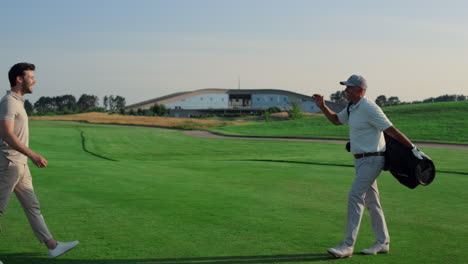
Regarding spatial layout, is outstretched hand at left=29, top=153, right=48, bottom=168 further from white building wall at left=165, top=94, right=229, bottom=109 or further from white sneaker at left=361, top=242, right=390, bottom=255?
white building wall at left=165, top=94, right=229, bottom=109

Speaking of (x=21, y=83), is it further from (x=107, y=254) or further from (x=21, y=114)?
(x=107, y=254)

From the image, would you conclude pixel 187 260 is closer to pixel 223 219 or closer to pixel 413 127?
pixel 223 219

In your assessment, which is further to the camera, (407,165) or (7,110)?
(407,165)

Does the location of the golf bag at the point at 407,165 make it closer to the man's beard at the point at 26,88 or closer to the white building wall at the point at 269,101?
the man's beard at the point at 26,88

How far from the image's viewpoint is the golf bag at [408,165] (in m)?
6.39

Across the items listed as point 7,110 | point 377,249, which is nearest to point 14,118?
A: point 7,110

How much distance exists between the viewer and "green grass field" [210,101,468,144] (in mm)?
48488

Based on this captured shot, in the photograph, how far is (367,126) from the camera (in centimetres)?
648

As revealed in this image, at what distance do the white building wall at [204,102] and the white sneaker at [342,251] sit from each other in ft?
427

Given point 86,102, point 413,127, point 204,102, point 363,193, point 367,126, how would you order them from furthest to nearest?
point 86,102, point 204,102, point 413,127, point 363,193, point 367,126

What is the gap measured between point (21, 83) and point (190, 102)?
133222mm

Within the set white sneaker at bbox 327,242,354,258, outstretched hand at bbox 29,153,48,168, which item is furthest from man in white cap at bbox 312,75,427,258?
outstretched hand at bbox 29,153,48,168

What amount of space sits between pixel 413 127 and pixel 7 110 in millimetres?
53549

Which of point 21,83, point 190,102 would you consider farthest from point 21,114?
point 190,102
